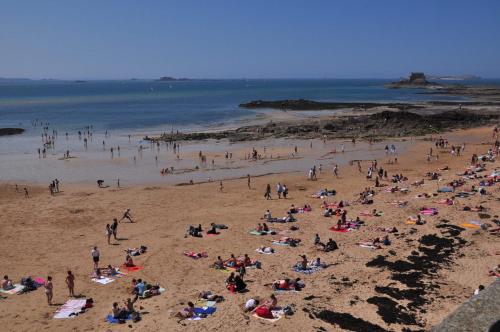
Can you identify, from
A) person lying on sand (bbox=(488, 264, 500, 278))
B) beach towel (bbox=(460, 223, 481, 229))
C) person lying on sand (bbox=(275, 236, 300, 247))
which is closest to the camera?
person lying on sand (bbox=(488, 264, 500, 278))

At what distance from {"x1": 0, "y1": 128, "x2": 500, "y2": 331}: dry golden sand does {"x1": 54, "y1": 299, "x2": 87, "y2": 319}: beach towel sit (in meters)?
0.25

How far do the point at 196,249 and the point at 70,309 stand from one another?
5.91m

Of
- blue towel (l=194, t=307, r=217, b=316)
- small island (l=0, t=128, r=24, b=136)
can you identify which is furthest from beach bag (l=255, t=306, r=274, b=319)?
small island (l=0, t=128, r=24, b=136)

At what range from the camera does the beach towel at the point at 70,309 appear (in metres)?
13.4

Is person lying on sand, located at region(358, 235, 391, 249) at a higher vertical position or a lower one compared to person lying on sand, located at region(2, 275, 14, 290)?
higher

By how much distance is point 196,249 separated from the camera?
61.5 ft

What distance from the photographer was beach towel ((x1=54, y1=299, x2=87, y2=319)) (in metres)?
13.4

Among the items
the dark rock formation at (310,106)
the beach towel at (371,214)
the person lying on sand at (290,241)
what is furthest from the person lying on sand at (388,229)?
the dark rock formation at (310,106)

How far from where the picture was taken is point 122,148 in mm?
46281

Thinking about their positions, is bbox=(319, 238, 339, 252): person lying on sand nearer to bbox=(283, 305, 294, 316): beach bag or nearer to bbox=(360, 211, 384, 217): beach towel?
bbox=(360, 211, 384, 217): beach towel

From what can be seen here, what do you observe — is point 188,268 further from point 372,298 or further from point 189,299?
point 372,298

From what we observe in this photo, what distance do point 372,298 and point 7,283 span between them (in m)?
11.2

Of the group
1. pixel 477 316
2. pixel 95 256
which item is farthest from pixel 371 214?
pixel 477 316

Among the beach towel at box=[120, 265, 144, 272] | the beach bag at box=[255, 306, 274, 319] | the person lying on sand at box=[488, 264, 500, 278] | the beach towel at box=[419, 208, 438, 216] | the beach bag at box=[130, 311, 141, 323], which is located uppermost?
the beach towel at box=[419, 208, 438, 216]
